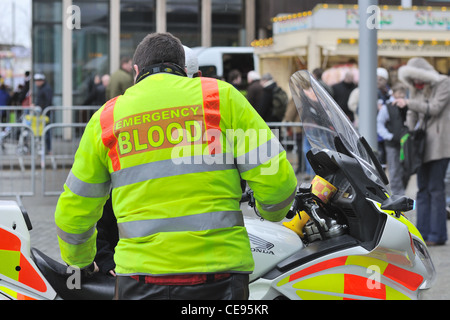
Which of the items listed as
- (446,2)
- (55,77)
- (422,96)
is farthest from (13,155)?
(446,2)

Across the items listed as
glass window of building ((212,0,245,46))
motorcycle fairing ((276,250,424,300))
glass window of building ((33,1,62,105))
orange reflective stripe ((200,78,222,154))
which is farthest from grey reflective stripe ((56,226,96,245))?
glass window of building ((212,0,245,46))

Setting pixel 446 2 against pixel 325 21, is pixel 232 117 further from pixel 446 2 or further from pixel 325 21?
pixel 446 2

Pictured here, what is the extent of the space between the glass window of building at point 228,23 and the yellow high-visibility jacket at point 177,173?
21.6 meters

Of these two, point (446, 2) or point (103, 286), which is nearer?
point (103, 286)

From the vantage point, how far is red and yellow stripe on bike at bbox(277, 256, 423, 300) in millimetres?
3455

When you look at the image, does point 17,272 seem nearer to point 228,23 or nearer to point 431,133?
point 431,133

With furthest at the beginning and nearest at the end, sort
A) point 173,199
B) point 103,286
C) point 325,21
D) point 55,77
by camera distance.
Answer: point 55,77, point 325,21, point 103,286, point 173,199

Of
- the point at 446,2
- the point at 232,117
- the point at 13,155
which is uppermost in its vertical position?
the point at 446,2

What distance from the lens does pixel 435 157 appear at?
24.5 feet

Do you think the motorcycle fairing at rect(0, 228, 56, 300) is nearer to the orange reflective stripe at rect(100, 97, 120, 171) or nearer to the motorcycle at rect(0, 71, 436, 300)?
the motorcycle at rect(0, 71, 436, 300)

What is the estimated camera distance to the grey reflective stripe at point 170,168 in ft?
8.70

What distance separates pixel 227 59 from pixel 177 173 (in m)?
17.1

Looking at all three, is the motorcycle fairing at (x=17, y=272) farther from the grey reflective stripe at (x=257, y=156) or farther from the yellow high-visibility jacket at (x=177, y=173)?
the grey reflective stripe at (x=257, y=156)
